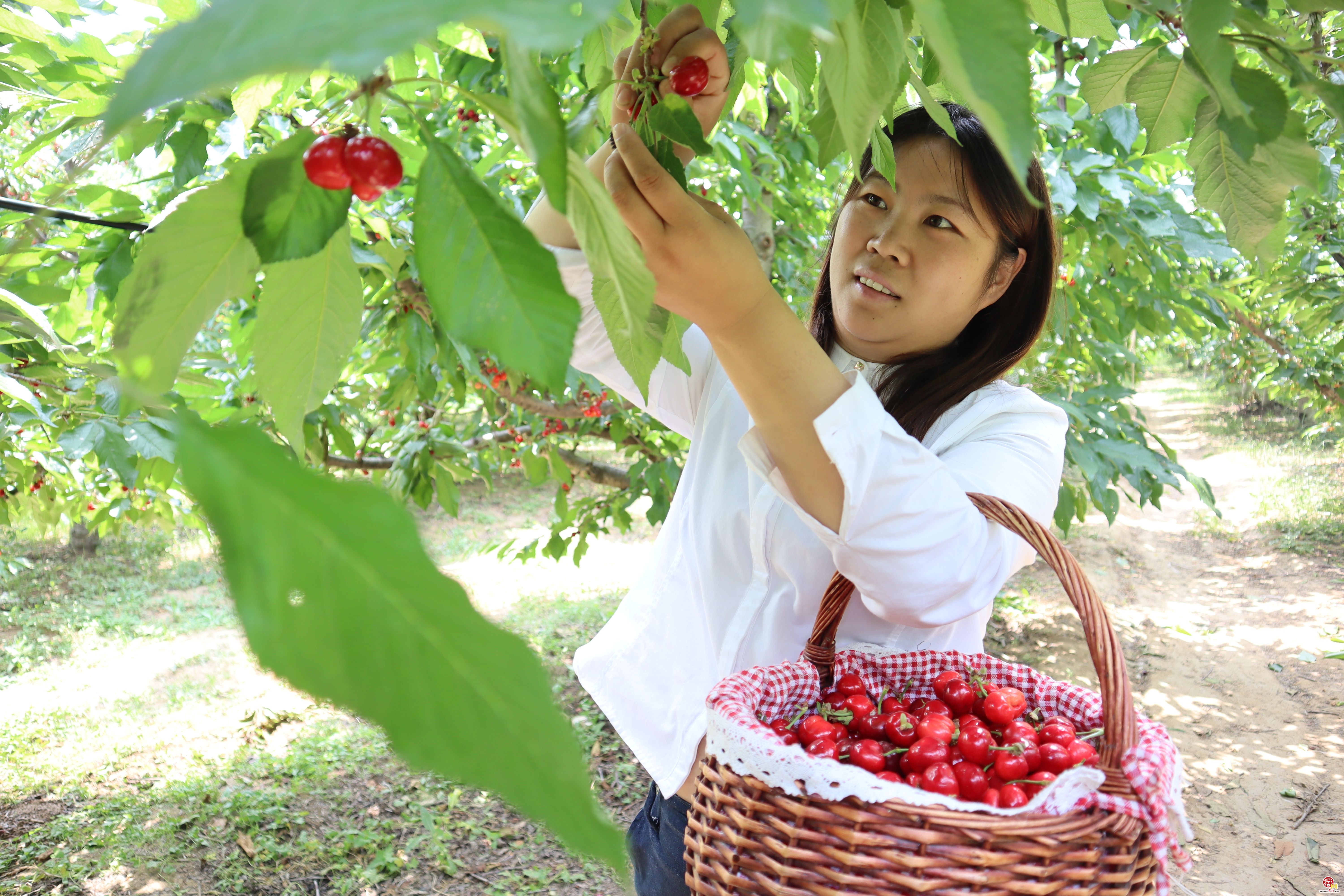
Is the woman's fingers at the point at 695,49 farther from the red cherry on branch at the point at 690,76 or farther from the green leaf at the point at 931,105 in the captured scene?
the green leaf at the point at 931,105

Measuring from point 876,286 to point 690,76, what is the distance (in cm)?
75

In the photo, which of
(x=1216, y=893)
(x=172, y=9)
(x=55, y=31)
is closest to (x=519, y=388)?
(x=55, y=31)

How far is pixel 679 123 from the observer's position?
1.91 ft

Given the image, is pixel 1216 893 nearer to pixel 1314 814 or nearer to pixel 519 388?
pixel 1314 814

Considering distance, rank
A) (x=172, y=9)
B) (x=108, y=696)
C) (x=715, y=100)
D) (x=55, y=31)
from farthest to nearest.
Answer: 1. (x=108, y=696)
2. (x=55, y=31)
3. (x=172, y=9)
4. (x=715, y=100)

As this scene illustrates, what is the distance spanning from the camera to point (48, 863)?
3.31 metres

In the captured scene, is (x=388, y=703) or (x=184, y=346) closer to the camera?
(x=388, y=703)

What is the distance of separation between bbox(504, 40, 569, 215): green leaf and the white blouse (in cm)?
54

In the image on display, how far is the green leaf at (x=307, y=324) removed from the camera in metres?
0.43

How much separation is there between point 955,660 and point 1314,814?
12.1 feet

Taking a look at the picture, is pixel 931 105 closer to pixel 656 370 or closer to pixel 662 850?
pixel 656 370

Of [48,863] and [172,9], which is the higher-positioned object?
[172,9]

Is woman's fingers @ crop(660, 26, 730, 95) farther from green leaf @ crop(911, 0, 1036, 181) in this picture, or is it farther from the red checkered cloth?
the red checkered cloth

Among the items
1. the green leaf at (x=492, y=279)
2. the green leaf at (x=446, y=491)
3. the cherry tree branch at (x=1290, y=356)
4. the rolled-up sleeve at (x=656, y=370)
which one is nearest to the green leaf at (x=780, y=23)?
the green leaf at (x=492, y=279)
